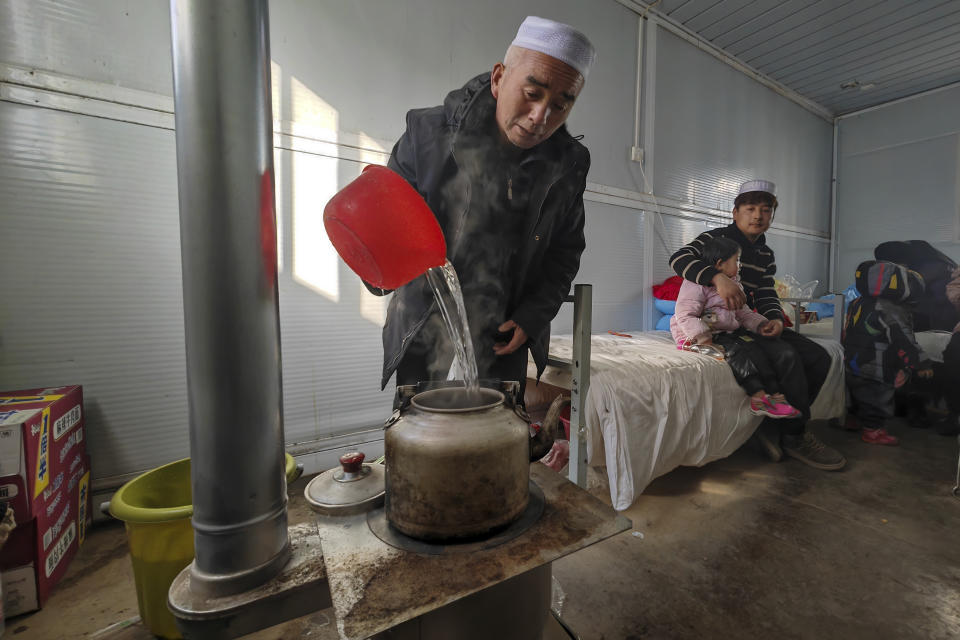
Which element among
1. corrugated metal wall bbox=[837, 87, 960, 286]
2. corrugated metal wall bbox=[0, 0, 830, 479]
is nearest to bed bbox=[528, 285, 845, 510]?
corrugated metal wall bbox=[0, 0, 830, 479]

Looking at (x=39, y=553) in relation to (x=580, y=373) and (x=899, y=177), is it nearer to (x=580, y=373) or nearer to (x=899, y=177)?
(x=580, y=373)

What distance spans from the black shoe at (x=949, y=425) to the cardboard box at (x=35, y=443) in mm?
4967

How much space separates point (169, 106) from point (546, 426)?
2087mm

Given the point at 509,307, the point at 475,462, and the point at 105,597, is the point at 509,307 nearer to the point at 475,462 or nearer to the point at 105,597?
the point at 475,462

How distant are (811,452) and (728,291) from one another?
1122 mm

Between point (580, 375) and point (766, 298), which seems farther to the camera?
point (766, 298)

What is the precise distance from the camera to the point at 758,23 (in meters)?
3.42

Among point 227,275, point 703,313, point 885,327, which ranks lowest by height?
point 885,327

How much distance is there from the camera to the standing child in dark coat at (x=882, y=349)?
104 inches

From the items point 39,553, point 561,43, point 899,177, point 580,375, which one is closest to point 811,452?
point 580,375

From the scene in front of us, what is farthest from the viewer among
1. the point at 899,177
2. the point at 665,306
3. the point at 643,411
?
the point at 899,177

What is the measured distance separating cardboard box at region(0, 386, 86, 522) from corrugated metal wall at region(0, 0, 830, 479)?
0.60 ft

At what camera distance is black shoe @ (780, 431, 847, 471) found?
7.37 ft

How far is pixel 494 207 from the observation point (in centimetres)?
117
